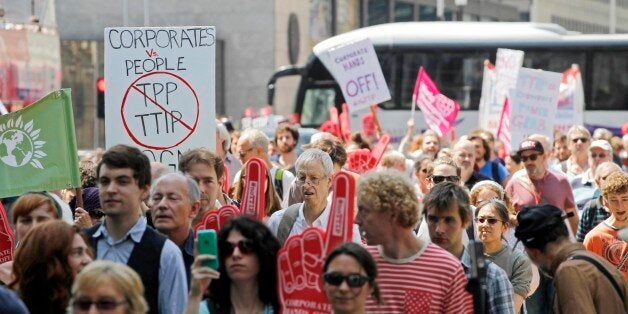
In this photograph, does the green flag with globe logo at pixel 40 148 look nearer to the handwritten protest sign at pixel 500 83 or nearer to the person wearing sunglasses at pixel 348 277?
the person wearing sunglasses at pixel 348 277

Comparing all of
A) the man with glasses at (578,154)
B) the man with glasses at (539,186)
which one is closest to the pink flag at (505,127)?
the man with glasses at (578,154)

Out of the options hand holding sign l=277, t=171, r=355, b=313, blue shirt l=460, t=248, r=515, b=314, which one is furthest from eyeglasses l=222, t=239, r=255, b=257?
blue shirt l=460, t=248, r=515, b=314

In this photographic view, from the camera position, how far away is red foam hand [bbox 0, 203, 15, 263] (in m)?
7.96

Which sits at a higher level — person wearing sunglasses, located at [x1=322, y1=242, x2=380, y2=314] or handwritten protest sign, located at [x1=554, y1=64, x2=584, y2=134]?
handwritten protest sign, located at [x1=554, y1=64, x2=584, y2=134]

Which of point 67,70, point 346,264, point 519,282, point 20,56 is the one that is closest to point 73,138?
point 519,282

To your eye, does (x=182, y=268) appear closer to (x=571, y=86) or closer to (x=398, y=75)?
(x=571, y=86)

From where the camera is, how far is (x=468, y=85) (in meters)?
31.1

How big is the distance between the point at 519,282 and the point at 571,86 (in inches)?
648

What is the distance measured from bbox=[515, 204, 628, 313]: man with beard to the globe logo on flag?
3.00 metres

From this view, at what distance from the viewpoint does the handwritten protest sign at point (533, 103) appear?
63.6 feet

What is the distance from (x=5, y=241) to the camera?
8016 mm

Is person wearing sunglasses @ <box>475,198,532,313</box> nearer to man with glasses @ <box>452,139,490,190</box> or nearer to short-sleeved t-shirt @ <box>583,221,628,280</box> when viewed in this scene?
short-sleeved t-shirt @ <box>583,221,628,280</box>

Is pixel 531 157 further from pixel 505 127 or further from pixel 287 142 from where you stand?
pixel 505 127

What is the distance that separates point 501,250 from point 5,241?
2464mm
